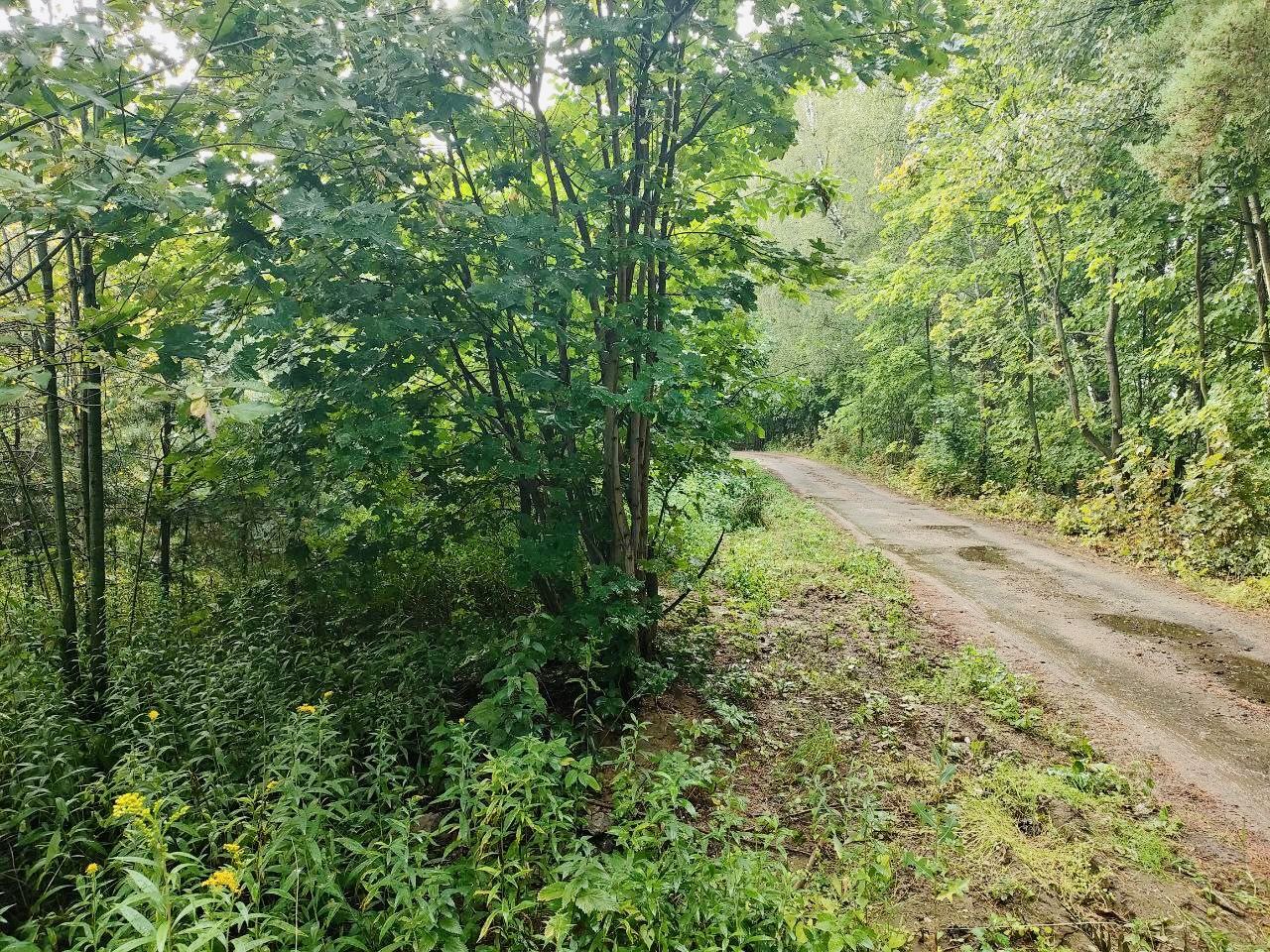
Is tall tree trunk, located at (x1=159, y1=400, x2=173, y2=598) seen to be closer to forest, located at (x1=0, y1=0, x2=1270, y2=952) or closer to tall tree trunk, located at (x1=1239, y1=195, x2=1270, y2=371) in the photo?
forest, located at (x1=0, y1=0, x2=1270, y2=952)

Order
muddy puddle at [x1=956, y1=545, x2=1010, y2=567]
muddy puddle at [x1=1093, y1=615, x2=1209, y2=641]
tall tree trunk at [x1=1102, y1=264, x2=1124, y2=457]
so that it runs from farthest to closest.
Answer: tall tree trunk at [x1=1102, y1=264, x2=1124, y2=457] < muddy puddle at [x1=956, y1=545, x2=1010, y2=567] < muddy puddle at [x1=1093, y1=615, x2=1209, y2=641]

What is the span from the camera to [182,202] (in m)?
2.22

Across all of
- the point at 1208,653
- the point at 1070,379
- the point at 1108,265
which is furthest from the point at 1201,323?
the point at 1208,653

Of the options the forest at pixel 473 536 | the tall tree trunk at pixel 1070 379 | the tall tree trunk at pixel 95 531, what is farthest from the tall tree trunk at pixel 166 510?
the tall tree trunk at pixel 1070 379

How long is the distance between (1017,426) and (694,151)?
1342 centimetres

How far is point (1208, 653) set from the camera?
5.79m

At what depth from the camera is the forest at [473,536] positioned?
8.14 feet

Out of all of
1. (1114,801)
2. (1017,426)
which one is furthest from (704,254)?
(1017,426)

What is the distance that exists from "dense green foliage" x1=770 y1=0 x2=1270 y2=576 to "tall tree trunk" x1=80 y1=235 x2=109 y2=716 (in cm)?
517

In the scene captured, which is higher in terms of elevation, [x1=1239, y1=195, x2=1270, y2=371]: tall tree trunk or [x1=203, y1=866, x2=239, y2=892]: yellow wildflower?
[x1=1239, y1=195, x2=1270, y2=371]: tall tree trunk

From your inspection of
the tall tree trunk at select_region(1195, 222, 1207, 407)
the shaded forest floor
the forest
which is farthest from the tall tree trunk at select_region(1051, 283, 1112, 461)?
the shaded forest floor

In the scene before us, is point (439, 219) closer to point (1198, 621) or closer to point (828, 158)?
point (1198, 621)

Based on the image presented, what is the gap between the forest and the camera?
2480 millimetres

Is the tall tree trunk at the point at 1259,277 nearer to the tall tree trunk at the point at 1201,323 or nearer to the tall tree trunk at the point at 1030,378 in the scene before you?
the tall tree trunk at the point at 1201,323
